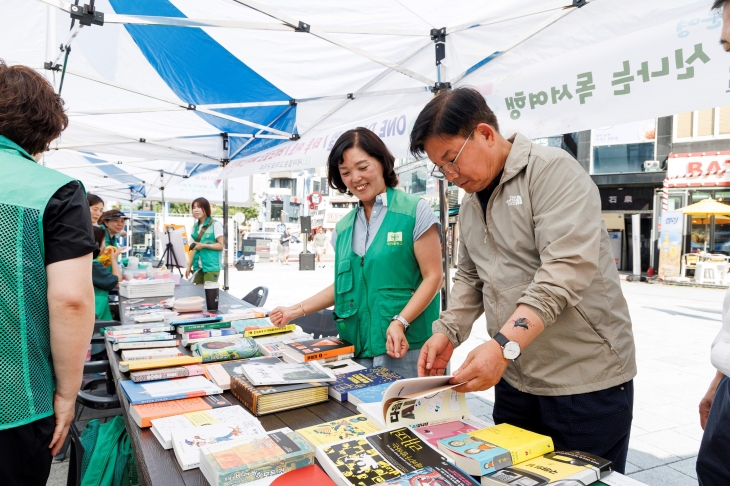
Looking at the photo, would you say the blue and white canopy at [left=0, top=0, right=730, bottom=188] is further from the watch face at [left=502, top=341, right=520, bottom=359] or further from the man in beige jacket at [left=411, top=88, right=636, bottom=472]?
the watch face at [left=502, top=341, right=520, bottom=359]

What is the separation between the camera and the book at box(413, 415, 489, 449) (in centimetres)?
114

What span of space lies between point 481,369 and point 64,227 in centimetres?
119

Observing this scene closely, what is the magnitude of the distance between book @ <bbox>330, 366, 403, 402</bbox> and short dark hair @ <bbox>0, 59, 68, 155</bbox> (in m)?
1.24

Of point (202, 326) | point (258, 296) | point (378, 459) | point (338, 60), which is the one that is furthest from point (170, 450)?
point (258, 296)

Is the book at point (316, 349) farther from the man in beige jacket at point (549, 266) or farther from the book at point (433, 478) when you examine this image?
the book at point (433, 478)

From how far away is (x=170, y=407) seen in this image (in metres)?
1.40

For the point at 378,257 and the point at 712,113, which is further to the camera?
the point at 712,113

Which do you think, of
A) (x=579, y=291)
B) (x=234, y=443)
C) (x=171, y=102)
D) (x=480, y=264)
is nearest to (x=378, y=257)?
(x=480, y=264)

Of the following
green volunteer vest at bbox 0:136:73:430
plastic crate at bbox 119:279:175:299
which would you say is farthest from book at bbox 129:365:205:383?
plastic crate at bbox 119:279:175:299

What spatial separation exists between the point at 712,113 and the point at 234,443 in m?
18.4

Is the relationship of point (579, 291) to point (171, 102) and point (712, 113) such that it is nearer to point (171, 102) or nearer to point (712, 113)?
point (171, 102)

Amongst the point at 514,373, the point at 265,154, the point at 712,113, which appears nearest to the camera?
the point at 514,373

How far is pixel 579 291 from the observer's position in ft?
Result: 4.00

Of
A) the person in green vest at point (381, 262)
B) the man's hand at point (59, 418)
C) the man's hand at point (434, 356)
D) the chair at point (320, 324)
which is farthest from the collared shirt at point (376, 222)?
the chair at point (320, 324)
